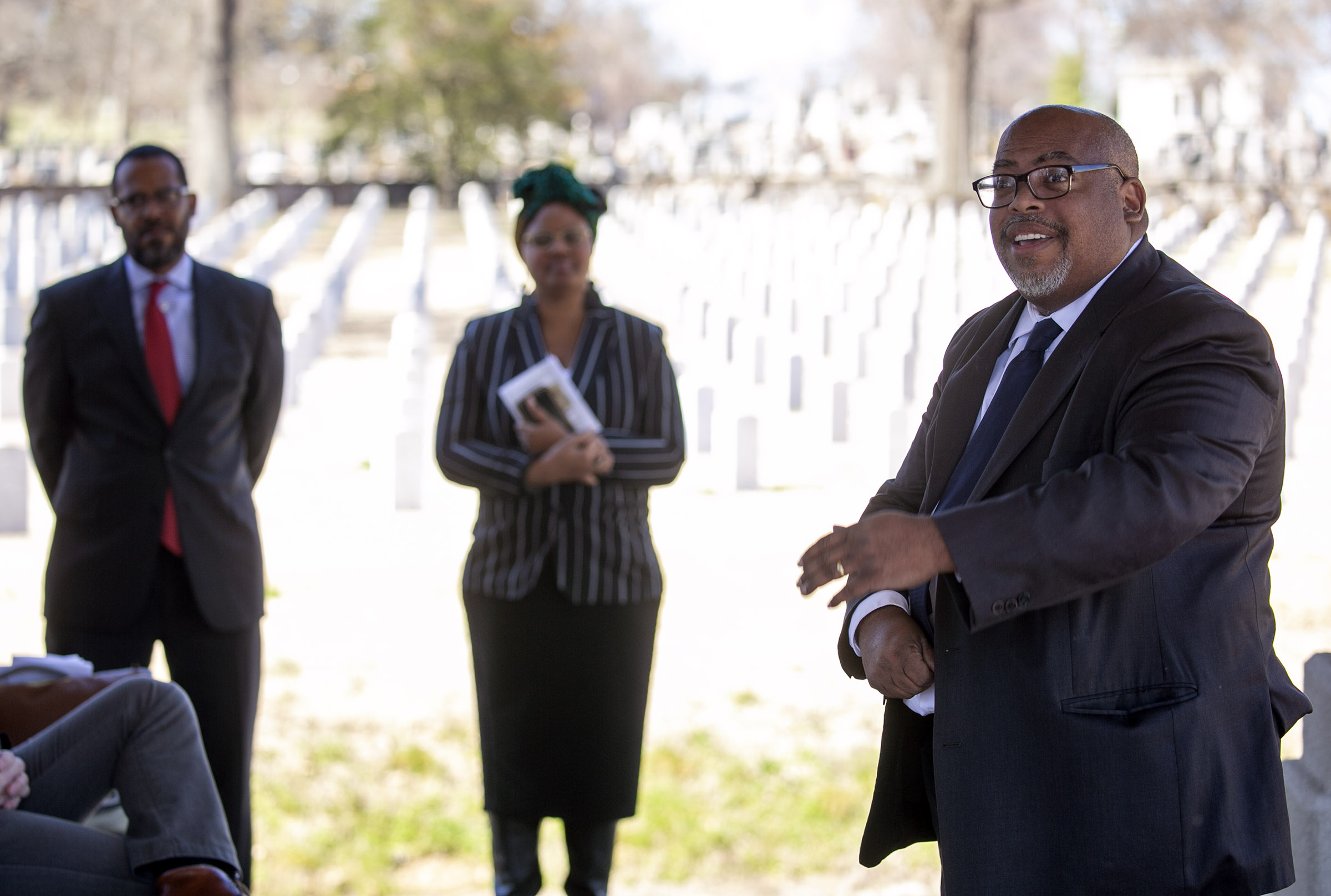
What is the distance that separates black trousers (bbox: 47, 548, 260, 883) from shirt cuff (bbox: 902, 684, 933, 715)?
2113 mm

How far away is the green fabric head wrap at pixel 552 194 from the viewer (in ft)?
12.0

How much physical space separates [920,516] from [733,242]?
16.9 metres

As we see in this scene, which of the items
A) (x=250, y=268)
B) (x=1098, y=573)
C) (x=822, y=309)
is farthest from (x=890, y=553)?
(x=250, y=268)

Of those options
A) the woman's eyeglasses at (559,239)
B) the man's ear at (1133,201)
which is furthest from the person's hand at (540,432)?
the man's ear at (1133,201)

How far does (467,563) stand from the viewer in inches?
141

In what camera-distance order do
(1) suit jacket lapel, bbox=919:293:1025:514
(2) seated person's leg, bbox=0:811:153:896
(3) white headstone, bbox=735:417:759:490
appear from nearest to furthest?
(1) suit jacket lapel, bbox=919:293:1025:514 < (2) seated person's leg, bbox=0:811:153:896 < (3) white headstone, bbox=735:417:759:490

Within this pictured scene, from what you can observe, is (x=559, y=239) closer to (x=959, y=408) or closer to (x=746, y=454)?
(x=959, y=408)

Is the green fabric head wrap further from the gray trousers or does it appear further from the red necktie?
the gray trousers

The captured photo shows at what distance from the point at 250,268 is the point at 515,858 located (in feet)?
47.5

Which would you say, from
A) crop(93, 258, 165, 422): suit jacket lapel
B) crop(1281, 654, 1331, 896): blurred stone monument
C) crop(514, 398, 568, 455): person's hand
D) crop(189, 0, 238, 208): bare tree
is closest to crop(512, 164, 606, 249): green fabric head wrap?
crop(514, 398, 568, 455): person's hand

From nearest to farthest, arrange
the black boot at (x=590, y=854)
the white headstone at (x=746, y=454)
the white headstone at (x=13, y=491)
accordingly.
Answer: the black boot at (x=590, y=854), the white headstone at (x=13, y=491), the white headstone at (x=746, y=454)

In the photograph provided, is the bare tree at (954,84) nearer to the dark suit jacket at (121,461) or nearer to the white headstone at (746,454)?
the white headstone at (746,454)

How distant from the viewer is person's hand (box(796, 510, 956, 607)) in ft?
6.21

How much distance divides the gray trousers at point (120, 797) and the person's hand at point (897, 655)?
1.42 metres
